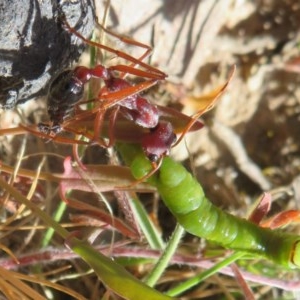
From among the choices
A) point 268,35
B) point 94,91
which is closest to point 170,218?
point 94,91

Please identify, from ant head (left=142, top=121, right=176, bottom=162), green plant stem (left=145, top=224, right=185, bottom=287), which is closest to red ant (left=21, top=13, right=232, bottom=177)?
ant head (left=142, top=121, right=176, bottom=162)

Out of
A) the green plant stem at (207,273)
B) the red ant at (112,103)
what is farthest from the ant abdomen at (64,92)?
the green plant stem at (207,273)

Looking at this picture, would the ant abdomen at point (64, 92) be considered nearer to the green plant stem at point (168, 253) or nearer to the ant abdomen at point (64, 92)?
the ant abdomen at point (64, 92)

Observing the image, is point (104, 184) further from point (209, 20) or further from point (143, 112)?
point (209, 20)

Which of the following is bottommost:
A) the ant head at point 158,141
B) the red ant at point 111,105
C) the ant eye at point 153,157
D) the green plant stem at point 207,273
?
the green plant stem at point 207,273

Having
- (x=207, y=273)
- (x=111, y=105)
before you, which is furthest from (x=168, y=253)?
(x=111, y=105)
